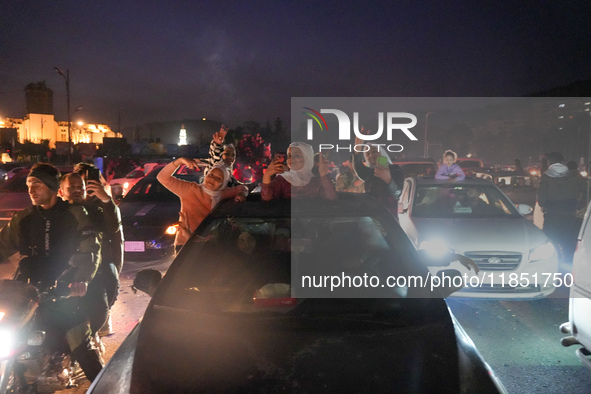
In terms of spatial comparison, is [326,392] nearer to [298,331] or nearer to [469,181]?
[298,331]

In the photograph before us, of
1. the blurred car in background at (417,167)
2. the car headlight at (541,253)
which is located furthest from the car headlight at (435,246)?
the blurred car in background at (417,167)

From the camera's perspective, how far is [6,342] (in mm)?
2738

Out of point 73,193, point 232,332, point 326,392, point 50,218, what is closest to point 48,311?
point 50,218

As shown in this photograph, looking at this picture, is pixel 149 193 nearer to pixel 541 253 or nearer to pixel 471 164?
pixel 541 253

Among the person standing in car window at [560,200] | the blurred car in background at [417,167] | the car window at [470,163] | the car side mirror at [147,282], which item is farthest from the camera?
the car window at [470,163]

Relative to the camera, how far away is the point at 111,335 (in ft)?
16.7

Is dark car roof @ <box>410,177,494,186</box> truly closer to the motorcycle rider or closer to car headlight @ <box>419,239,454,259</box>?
car headlight @ <box>419,239,454,259</box>

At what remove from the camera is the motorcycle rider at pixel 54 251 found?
3404 millimetres

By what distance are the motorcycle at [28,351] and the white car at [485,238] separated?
3894mm

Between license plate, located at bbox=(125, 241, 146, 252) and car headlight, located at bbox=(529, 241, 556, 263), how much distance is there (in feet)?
18.5

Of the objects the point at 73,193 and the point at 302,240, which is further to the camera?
the point at 73,193

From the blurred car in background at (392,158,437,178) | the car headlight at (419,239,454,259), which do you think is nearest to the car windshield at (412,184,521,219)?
the car headlight at (419,239,454,259)

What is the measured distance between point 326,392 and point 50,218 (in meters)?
2.47

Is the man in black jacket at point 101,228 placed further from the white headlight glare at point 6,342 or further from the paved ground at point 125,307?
the white headlight glare at point 6,342
